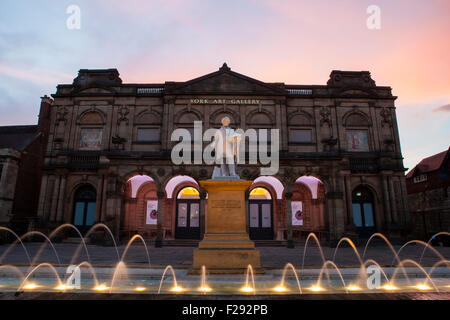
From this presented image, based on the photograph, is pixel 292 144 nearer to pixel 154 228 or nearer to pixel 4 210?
pixel 154 228

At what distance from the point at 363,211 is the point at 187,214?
16.0 m

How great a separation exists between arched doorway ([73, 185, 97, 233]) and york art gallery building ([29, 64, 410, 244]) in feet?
0.29

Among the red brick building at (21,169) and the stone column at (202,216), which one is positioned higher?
the red brick building at (21,169)

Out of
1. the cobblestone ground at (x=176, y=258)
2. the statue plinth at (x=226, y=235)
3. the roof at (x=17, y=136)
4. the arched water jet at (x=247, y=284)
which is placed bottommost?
the cobblestone ground at (x=176, y=258)

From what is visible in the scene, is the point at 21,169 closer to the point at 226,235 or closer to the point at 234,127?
the point at 234,127

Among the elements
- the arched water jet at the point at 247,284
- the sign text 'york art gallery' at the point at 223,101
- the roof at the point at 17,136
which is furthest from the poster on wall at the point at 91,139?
the arched water jet at the point at 247,284

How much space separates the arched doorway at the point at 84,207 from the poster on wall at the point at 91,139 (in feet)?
12.2

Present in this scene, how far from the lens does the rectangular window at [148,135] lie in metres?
23.6

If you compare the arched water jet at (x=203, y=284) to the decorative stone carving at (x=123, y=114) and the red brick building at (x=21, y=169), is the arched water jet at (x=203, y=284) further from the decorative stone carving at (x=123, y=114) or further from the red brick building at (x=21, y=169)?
the red brick building at (x=21, y=169)

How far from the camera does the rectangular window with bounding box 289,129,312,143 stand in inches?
929

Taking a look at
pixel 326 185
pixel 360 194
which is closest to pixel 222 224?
pixel 326 185

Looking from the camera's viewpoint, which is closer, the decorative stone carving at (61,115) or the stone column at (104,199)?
the stone column at (104,199)

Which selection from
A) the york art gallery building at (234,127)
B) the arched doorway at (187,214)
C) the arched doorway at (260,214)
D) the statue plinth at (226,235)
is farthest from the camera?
the arched doorway at (260,214)

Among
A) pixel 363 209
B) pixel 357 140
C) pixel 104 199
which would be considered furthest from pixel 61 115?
pixel 363 209
